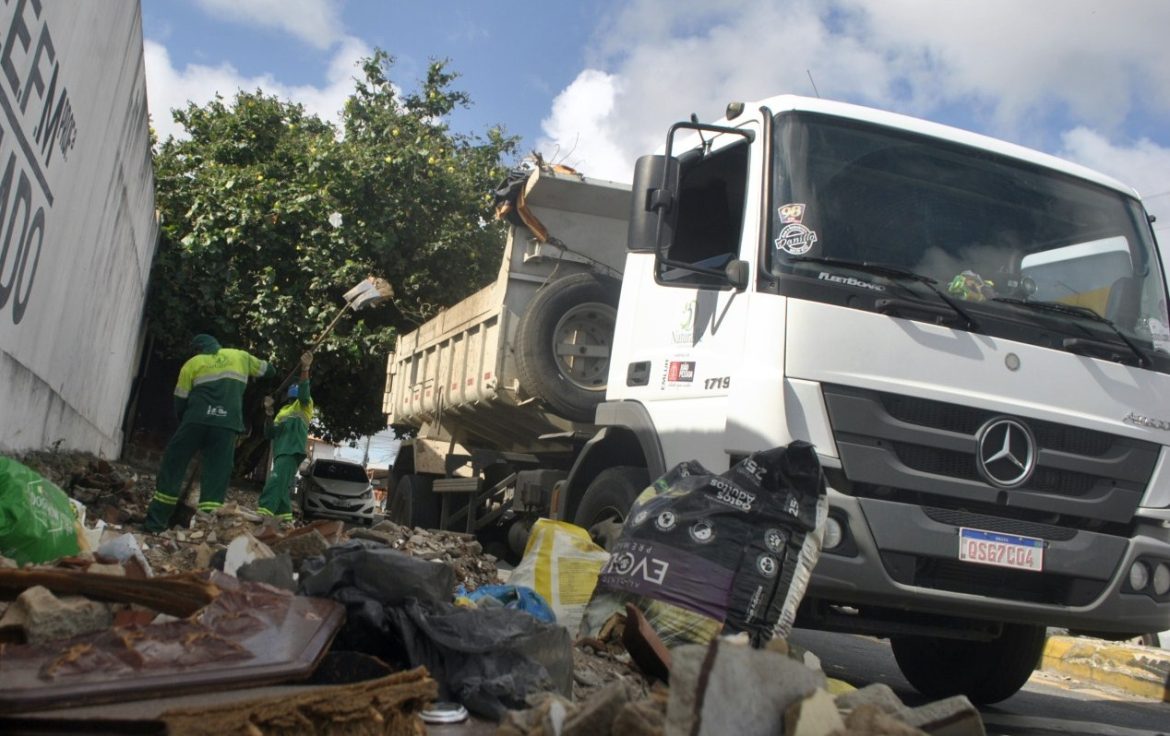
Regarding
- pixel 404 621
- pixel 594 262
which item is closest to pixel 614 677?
pixel 404 621

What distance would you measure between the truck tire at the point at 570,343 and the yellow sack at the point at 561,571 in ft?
7.09

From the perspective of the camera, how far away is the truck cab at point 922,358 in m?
4.53

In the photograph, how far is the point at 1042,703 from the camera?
657 centimetres

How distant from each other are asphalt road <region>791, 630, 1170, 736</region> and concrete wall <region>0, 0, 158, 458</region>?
4.75 m

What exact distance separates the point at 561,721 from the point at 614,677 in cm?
146

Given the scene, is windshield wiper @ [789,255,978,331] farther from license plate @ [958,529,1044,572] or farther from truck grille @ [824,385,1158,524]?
license plate @ [958,529,1044,572]

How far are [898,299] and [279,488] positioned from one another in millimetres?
7160

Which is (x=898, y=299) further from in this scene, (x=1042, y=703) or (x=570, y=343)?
(x=1042, y=703)

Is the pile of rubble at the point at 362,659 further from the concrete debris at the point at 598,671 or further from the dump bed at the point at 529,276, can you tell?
the dump bed at the point at 529,276

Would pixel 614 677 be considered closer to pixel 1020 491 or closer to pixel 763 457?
A: pixel 763 457

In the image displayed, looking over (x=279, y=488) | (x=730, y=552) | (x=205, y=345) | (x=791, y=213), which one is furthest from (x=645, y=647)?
(x=279, y=488)

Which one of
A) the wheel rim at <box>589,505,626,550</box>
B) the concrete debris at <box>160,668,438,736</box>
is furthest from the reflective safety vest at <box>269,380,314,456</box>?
the concrete debris at <box>160,668,438,736</box>

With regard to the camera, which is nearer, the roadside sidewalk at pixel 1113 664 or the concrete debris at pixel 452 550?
the concrete debris at pixel 452 550

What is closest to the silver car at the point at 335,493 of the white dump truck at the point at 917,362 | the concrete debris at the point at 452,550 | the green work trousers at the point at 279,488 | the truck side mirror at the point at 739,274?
Result: the green work trousers at the point at 279,488
